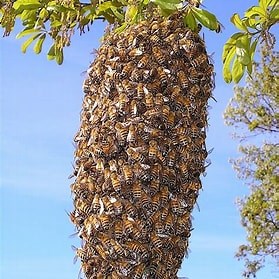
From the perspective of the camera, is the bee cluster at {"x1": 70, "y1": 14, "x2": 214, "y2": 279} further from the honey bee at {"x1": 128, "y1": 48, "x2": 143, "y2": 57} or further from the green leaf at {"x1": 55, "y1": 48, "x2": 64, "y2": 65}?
the green leaf at {"x1": 55, "y1": 48, "x2": 64, "y2": 65}

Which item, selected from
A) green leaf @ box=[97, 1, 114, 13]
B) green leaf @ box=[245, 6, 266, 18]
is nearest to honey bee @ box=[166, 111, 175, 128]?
green leaf @ box=[245, 6, 266, 18]

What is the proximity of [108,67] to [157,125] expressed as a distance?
251mm

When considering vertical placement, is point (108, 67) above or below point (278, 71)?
Result: below

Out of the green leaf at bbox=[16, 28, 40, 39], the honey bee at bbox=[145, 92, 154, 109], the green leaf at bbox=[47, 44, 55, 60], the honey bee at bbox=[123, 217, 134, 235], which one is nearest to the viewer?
the honey bee at bbox=[123, 217, 134, 235]

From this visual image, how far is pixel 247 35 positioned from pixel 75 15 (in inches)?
25.6

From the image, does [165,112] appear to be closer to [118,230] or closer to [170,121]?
[170,121]

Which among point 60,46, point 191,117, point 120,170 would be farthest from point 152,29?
point 60,46

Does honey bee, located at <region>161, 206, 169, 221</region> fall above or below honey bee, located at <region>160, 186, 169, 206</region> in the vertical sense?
below

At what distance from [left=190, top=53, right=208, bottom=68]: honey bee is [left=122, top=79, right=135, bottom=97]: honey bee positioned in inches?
8.1

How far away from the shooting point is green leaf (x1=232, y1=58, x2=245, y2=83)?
1855 mm

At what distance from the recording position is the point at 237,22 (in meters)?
1.85

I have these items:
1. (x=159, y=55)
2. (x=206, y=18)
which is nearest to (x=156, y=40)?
(x=159, y=55)

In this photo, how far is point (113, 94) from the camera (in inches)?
66.1

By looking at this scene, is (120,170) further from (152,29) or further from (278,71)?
(278,71)
